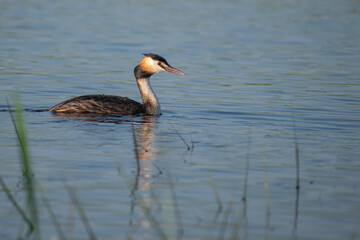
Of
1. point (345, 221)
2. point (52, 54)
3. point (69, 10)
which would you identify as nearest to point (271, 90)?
point (52, 54)

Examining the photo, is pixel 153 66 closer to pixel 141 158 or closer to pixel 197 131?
pixel 197 131

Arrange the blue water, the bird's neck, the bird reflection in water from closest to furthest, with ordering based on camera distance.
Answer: the blue water, the bird reflection in water, the bird's neck

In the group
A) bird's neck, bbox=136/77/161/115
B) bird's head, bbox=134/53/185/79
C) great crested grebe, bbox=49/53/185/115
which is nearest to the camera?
great crested grebe, bbox=49/53/185/115

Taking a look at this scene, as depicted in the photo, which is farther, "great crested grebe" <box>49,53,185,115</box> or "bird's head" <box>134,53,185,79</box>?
"bird's head" <box>134,53,185,79</box>

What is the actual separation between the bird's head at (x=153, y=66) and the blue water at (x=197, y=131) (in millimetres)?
781

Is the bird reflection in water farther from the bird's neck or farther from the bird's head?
the bird's head

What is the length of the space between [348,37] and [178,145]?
15115mm

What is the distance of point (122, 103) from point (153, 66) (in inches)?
39.9

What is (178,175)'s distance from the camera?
7.12 m

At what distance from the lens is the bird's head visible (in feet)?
37.8

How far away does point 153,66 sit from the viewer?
11.6m

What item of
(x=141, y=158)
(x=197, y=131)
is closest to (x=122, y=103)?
(x=197, y=131)

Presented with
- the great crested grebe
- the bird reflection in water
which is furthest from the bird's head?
the bird reflection in water

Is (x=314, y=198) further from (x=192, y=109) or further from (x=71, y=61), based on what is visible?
(x=71, y=61)
